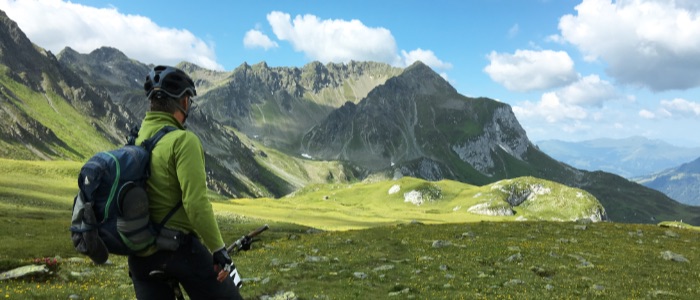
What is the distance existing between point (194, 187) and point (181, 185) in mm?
193

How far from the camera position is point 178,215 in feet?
23.6

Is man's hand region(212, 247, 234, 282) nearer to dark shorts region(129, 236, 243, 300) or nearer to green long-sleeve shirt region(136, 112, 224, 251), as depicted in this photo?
green long-sleeve shirt region(136, 112, 224, 251)

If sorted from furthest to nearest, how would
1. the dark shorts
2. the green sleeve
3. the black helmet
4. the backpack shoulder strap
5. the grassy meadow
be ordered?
1. the grassy meadow
2. the black helmet
3. the dark shorts
4. the backpack shoulder strap
5. the green sleeve

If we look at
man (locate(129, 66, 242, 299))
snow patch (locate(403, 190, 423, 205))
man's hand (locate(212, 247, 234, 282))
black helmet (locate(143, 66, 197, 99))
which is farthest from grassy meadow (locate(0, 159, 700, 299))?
snow patch (locate(403, 190, 423, 205))

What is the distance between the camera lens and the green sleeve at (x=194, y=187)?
22.3ft

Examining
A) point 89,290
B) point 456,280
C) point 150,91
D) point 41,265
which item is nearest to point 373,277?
point 456,280

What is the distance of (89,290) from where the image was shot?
1836 cm

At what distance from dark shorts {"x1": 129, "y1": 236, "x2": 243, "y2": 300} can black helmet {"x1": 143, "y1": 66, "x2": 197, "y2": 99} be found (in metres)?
2.55

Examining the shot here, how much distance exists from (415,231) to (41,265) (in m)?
29.6

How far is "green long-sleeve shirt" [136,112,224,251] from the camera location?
6820 millimetres

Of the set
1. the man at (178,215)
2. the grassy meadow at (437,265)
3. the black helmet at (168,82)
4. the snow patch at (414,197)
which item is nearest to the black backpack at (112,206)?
the man at (178,215)

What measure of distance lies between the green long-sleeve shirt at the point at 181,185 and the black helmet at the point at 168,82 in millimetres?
911

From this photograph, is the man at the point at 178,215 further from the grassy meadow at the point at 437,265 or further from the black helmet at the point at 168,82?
the grassy meadow at the point at 437,265

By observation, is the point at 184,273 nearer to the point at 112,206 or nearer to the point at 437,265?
the point at 112,206
